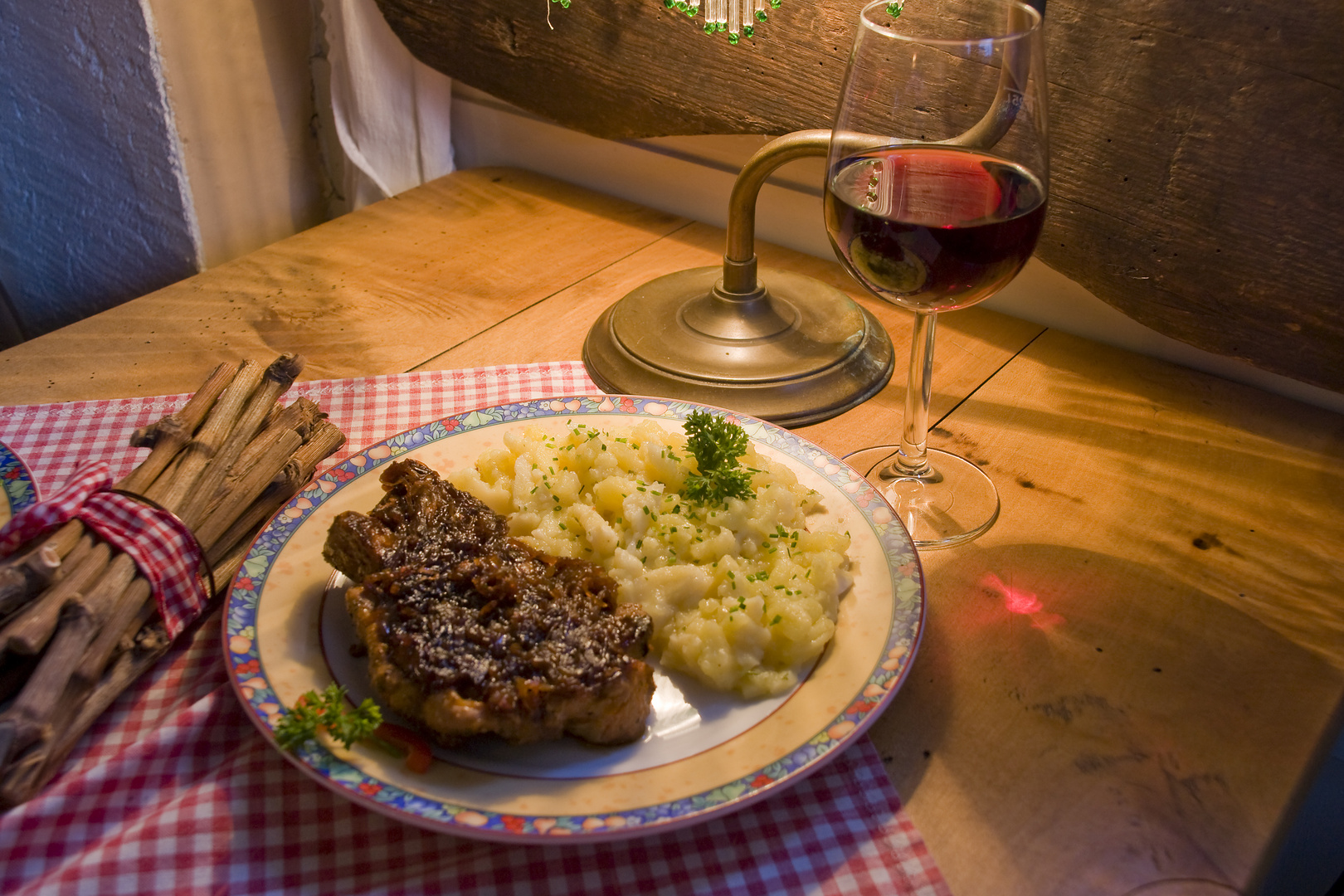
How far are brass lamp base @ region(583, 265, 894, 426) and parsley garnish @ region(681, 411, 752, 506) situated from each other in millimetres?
252

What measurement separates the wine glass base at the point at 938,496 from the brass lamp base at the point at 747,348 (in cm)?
14

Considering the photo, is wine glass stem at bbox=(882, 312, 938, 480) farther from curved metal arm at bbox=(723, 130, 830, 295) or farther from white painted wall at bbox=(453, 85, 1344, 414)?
white painted wall at bbox=(453, 85, 1344, 414)

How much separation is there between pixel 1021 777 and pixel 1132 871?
11 centimetres

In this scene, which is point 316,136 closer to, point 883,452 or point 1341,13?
point 883,452

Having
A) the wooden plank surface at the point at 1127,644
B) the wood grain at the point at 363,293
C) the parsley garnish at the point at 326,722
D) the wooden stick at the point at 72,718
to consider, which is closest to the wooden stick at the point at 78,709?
the wooden stick at the point at 72,718

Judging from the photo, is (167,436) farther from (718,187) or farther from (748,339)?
(718,187)

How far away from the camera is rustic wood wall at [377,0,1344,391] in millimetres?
1225

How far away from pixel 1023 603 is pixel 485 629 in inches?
23.1

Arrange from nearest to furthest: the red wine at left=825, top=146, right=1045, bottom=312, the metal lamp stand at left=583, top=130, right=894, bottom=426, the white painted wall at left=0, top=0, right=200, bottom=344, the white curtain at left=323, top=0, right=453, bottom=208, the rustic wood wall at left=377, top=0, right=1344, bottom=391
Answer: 1. the red wine at left=825, top=146, right=1045, bottom=312
2. the rustic wood wall at left=377, top=0, right=1344, bottom=391
3. the metal lamp stand at left=583, top=130, right=894, bottom=426
4. the white painted wall at left=0, top=0, right=200, bottom=344
5. the white curtain at left=323, top=0, right=453, bottom=208

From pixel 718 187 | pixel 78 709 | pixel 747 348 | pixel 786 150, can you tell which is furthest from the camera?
pixel 718 187

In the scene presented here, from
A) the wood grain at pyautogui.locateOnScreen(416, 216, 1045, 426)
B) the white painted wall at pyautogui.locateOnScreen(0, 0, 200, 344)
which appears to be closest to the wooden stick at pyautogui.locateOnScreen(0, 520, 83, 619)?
the wood grain at pyautogui.locateOnScreen(416, 216, 1045, 426)

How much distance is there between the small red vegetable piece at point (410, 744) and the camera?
2.64ft

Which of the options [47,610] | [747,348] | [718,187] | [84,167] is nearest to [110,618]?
[47,610]

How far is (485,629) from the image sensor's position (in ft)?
2.84
